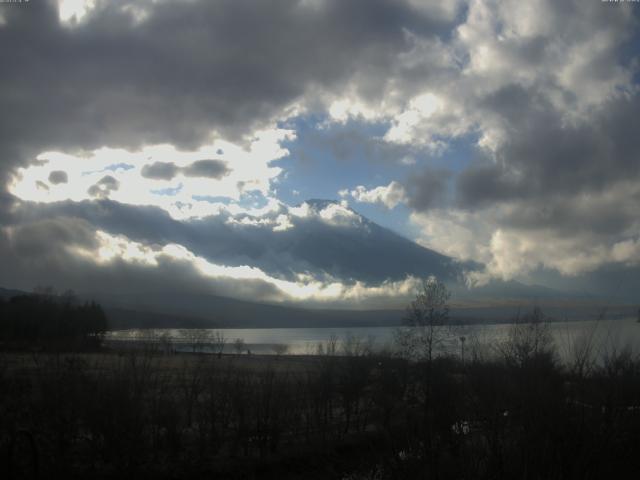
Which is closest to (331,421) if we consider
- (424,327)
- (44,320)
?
(424,327)

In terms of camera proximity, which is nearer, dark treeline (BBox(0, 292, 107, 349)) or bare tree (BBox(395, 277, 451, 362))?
bare tree (BBox(395, 277, 451, 362))

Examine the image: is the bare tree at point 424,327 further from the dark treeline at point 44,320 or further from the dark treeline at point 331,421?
the dark treeline at point 44,320

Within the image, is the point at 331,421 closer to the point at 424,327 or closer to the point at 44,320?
the point at 424,327

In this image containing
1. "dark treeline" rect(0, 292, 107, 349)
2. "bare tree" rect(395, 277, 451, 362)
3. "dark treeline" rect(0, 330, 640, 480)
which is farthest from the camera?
"dark treeline" rect(0, 292, 107, 349)

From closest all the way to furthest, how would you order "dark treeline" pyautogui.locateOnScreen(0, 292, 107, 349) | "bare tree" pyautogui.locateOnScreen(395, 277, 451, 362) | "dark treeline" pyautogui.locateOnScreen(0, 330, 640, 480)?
"dark treeline" pyautogui.locateOnScreen(0, 330, 640, 480), "bare tree" pyautogui.locateOnScreen(395, 277, 451, 362), "dark treeline" pyautogui.locateOnScreen(0, 292, 107, 349)

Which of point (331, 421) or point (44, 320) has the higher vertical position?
point (44, 320)

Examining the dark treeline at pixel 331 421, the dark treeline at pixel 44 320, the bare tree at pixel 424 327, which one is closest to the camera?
the dark treeline at pixel 331 421

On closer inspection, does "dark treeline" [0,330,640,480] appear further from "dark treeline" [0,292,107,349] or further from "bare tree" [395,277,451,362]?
"dark treeline" [0,292,107,349]

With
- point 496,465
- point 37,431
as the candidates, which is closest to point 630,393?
point 496,465

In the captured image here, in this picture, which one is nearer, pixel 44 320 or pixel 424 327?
pixel 424 327

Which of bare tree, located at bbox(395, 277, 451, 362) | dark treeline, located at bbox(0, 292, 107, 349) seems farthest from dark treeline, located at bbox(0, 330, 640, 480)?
dark treeline, located at bbox(0, 292, 107, 349)

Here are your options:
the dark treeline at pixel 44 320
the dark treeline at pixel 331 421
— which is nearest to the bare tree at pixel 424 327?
the dark treeline at pixel 331 421

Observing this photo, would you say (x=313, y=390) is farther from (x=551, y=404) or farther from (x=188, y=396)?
(x=551, y=404)

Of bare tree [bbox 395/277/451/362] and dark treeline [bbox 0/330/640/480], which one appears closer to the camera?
dark treeline [bbox 0/330/640/480]
